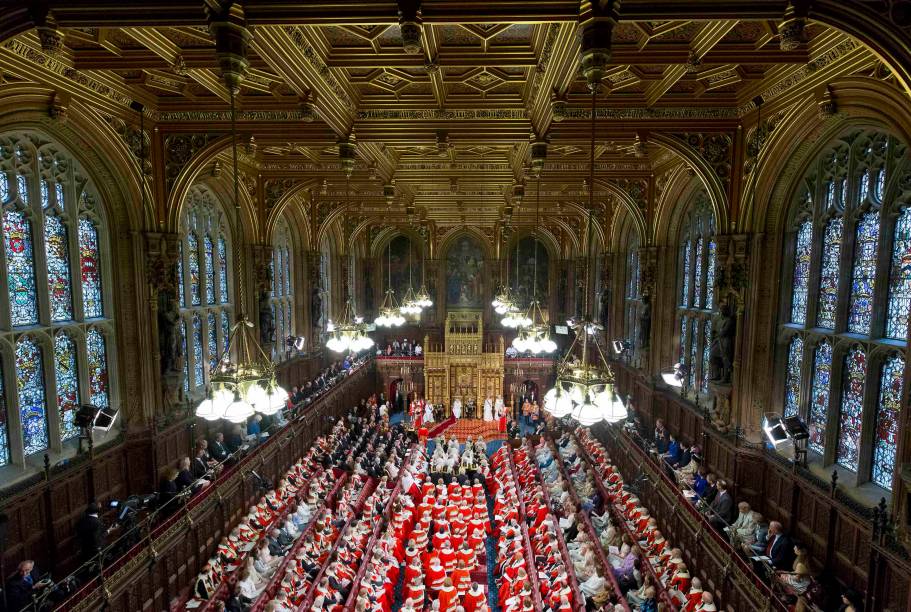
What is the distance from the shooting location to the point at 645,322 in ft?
47.3

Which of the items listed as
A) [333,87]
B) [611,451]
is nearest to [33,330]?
[333,87]

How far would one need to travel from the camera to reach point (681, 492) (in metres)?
10.0

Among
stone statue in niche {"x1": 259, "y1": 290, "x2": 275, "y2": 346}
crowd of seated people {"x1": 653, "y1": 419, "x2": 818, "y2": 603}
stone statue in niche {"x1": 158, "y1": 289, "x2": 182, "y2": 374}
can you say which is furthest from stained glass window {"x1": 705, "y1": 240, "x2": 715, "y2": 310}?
stone statue in niche {"x1": 158, "y1": 289, "x2": 182, "y2": 374}

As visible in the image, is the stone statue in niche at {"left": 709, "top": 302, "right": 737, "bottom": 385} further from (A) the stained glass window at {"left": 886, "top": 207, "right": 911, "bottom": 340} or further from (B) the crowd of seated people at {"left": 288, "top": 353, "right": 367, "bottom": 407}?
(B) the crowd of seated people at {"left": 288, "top": 353, "right": 367, "bottom": 407}

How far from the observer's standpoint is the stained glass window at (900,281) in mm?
6695

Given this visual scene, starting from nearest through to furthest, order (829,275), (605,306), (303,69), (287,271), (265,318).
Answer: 1. (303,69)
2. (829,275)
3. (265,318)
4. (605,306)
5. (287,271)

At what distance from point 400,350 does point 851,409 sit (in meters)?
21.1

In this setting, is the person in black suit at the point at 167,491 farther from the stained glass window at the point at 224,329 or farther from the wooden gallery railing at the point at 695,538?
the wooden gallery railing at the point at 695,538

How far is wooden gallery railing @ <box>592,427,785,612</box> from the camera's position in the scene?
745 cm

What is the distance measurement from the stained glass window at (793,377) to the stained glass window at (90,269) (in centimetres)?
1322

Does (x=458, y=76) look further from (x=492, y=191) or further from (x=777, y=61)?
(x=492, y=191)

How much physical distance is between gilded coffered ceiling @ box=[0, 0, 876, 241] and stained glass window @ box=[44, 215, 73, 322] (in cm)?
188

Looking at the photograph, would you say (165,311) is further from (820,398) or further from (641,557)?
(820,398)

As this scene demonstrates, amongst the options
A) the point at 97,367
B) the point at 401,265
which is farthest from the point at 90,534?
the point at 401,265
